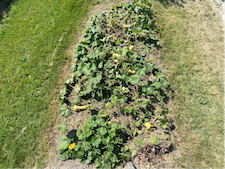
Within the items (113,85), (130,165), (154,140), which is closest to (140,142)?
(154,140)

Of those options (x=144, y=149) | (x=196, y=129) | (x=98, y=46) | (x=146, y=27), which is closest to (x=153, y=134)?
(x=144, y=149)

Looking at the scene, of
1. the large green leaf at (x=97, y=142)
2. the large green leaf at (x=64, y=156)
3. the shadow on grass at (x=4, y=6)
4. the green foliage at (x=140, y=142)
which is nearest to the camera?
the large green leaf at (x=97, y=142)

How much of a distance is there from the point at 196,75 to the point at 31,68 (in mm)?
4330

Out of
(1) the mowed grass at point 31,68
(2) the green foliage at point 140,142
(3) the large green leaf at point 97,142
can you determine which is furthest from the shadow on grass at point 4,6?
(2) the green foliage at point 140,142

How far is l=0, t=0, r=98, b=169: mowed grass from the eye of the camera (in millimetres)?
2830

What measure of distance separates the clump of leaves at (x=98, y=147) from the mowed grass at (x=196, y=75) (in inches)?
46.7

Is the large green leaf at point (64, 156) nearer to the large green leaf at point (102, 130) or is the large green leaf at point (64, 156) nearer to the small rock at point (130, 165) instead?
the large green leaf at point (102, 130)

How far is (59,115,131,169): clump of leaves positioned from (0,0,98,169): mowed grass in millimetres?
657

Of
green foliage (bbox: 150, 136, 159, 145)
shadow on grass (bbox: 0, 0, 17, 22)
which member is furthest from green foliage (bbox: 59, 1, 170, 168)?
shadow on grass (bbox: 0, 0, 17, 22)

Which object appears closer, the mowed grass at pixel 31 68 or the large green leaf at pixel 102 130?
the large green leaf at pixel 102 130

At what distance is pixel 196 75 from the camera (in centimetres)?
380

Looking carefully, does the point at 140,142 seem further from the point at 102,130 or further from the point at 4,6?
the point at 4,6

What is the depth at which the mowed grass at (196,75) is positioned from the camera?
289cm

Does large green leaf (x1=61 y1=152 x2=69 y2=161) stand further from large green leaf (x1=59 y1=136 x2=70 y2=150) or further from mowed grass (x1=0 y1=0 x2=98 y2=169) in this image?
mowed grass (x1=0 y1=0 x2=98 y2=169)
